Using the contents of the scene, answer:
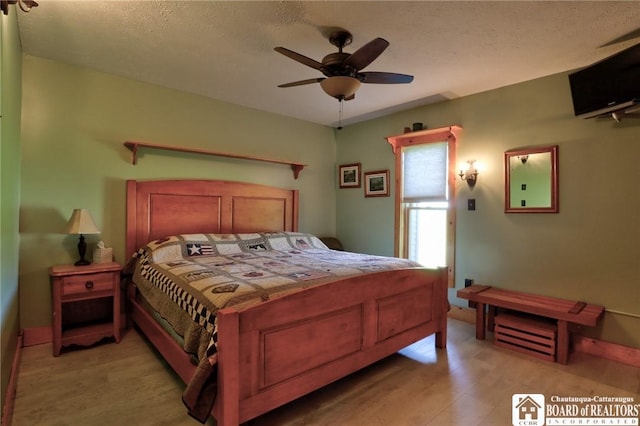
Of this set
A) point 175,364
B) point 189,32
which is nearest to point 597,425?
point 175,364

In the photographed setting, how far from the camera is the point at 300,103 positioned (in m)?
3.97

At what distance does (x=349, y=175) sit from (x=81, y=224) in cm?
335

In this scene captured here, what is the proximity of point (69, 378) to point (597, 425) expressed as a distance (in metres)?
3.42

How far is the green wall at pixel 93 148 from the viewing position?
2791 mm

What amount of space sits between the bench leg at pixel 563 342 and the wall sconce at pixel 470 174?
157cm

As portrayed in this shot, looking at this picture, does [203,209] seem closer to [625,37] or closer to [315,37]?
[315,37]

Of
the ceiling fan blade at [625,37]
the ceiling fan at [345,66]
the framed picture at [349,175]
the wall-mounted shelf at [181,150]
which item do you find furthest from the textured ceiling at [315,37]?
the framed picture at [349,175]

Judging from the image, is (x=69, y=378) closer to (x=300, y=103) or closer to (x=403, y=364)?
(x=403, y=364)

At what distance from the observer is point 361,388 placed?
7.23 ft

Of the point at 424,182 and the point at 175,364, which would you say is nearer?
the point at 175,364

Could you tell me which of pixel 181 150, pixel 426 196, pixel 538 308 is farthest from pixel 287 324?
pixel 426 196

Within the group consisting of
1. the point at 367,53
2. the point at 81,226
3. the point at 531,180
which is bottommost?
the point at 81,226

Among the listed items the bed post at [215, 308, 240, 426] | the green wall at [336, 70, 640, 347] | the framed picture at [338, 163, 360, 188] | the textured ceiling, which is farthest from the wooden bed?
the framed picture at [338, 163, 360, 188]

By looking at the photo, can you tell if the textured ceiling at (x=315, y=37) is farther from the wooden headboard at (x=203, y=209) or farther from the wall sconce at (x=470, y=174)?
the wooden headboard at (x=203, y=209)
